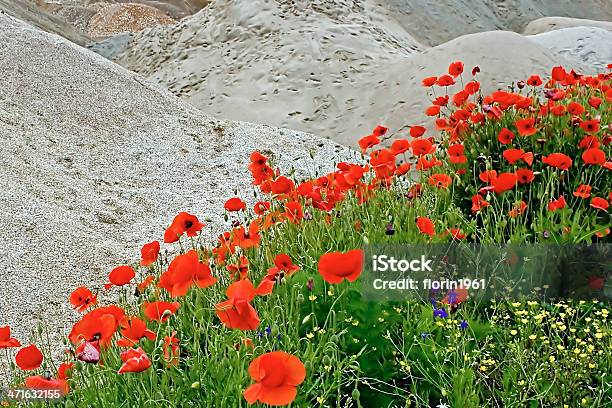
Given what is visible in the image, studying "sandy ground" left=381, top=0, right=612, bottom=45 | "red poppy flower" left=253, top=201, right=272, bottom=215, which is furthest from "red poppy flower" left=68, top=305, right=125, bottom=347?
"sandy ground" left=381, top=0, right=612, bottom=45

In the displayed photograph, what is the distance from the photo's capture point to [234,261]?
111 inches

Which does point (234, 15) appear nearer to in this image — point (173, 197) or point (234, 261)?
point (173, 197)

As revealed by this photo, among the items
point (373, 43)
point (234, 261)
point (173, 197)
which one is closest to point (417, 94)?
point (373, 43)

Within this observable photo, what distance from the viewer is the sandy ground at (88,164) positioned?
14.0 feet

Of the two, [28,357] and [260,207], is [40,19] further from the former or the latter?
[28,357]

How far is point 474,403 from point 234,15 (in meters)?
8.36

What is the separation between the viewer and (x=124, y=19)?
16.5 meters

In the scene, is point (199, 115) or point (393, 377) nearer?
point (393, 377)

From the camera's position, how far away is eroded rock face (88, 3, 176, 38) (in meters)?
16.1

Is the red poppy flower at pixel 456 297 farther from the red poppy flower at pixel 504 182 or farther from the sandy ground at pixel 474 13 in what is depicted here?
the sandy ground at pixel 474 13

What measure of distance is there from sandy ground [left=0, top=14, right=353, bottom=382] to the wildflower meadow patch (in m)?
1.48

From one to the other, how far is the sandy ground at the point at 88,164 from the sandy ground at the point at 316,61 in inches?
35.8

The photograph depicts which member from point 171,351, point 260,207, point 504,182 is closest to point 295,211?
point 260,207

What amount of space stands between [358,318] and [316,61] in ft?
21.8
